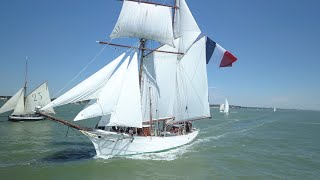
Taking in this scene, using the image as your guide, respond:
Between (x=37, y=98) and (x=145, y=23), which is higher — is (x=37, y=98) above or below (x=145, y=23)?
below

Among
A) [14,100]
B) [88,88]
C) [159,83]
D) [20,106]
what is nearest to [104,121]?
[88,88]

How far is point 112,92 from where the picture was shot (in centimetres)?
2561

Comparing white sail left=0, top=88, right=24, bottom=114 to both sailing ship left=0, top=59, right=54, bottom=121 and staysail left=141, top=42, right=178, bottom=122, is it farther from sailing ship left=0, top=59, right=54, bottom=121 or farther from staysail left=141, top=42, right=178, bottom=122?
staysail left=141, top=42, right=178, bottom=122

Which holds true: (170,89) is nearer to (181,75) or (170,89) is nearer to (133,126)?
(181,75)

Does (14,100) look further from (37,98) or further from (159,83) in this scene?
(159,83)

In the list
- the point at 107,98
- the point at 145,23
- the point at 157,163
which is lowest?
the point at 157,163

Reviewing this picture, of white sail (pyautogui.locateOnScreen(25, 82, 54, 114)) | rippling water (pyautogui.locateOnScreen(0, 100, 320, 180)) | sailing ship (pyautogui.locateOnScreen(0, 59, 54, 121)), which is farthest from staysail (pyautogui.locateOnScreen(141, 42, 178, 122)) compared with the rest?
white sail (pyautogui.locateOnScreen(25, 82, 54, 114))

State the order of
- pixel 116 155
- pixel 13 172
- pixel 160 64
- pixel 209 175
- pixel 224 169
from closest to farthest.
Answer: pixel 13 172 < pixel 209 175 < pixel 224 169 < pixel 116 155 < pixel 160 64

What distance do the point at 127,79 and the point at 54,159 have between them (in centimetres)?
970

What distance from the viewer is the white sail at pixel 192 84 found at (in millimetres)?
36406

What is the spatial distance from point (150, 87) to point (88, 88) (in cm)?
926

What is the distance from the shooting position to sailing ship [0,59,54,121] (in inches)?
2393

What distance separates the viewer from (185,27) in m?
35.6

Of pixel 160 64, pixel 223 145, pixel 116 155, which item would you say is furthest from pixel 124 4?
pixel 223 145
